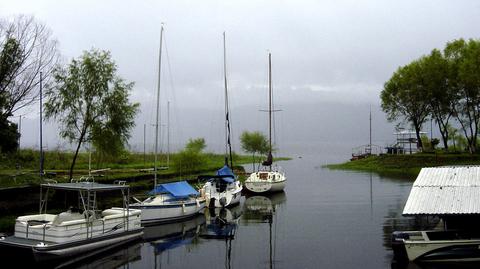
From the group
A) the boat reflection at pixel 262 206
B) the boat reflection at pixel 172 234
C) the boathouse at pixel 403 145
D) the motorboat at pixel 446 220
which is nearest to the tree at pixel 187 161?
the boat reflection at pixel 262 206

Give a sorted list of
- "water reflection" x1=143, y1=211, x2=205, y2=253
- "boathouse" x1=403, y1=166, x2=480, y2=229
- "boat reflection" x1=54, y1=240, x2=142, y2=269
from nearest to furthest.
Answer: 1. "boathouse" x1=403, y1=166, x2=480, y2=229
2. "boat reflection" x1=54, y1=240, x2=142, y2=269
3. "water reflection" x1=143, y1=211, x2=205, y2=253

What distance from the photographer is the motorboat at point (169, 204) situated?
2688 centimetres

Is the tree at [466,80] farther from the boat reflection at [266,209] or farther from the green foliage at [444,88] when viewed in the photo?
the boat reflection at [266,209]

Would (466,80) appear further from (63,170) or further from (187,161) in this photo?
(63,170)

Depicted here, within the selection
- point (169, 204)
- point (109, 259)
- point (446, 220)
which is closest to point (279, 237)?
point (169, 204)

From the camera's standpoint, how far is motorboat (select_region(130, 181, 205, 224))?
26.9 metres

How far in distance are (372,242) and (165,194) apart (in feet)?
41.7

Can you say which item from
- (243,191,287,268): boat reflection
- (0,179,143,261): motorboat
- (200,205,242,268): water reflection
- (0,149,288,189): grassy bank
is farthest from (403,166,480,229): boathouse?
(0,149,288,189): grassy bank

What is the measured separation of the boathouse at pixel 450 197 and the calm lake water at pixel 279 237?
8.37 ft

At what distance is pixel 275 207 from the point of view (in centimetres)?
3450

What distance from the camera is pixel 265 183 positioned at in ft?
138

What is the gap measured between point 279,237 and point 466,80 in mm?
43624

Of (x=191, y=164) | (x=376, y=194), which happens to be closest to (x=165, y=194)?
(x=376, y=194)

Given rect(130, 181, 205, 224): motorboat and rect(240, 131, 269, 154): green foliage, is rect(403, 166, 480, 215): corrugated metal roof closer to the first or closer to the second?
rect(130, 181, 205, 224): motorboat
